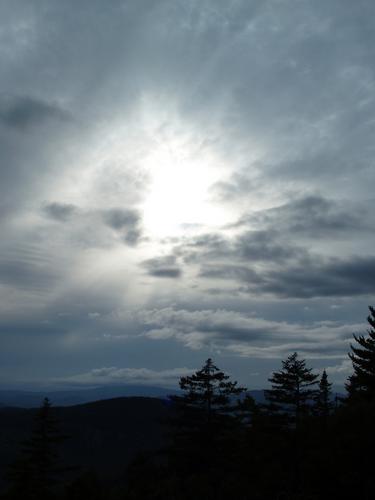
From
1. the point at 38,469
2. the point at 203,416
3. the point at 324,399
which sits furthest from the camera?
the point at 324,399

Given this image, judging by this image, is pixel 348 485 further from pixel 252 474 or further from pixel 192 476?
pixel 252 474

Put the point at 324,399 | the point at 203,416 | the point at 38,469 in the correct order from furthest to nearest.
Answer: the point at 324,399
the point at 203,416
the point at 38,469

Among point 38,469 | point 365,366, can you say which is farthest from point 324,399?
point 38,469

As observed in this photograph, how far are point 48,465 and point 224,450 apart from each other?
1633 cm

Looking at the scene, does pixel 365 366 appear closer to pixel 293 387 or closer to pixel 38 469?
pixel 293 387

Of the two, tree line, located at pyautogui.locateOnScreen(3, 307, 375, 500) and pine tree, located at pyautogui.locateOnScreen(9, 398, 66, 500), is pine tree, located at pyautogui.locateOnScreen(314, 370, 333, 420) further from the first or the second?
Answer: pine tree, located at pyautogui.locateOnScreen(9, 398, 66, 500)

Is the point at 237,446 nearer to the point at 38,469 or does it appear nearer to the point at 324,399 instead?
the point at 38,469

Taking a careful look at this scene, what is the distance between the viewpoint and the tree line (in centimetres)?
2764

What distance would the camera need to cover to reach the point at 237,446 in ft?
152

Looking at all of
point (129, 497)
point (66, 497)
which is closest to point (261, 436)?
point (129, 497)

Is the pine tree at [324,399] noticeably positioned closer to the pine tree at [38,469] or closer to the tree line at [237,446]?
the tree line at [237,446]

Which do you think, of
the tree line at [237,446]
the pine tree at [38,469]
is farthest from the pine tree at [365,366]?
the pine tree at [38,469]

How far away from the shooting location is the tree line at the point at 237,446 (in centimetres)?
2764

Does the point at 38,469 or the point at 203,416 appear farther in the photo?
the point at 203,416
